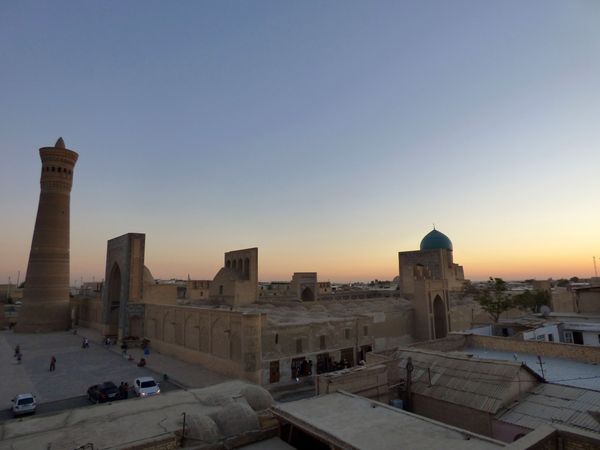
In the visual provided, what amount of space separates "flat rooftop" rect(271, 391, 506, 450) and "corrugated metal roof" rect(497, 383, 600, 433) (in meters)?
4.99

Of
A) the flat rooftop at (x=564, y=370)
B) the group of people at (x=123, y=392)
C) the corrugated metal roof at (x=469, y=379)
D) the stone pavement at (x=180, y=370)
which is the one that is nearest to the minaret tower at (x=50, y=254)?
the stone pavement at (x=180, y=370)

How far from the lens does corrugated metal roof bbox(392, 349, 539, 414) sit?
38.3 feet

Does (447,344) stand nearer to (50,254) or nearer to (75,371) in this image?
→ (75,371)

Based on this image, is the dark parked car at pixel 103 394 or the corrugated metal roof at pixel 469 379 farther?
the dark parked car at pixel 103 394

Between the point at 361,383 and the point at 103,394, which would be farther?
the point at 103,394

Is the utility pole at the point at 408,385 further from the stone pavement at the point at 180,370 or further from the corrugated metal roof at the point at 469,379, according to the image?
the stone pavement at the point at 180,370

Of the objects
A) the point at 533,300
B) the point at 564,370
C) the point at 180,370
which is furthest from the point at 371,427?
the point at 533,300

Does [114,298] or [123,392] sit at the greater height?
[114,298]

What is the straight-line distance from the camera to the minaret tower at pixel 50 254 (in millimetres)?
42125

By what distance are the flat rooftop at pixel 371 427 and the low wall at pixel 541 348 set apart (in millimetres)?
12466

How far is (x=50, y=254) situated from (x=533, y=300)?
5430 centimetres

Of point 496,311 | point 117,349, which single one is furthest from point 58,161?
point 496,311

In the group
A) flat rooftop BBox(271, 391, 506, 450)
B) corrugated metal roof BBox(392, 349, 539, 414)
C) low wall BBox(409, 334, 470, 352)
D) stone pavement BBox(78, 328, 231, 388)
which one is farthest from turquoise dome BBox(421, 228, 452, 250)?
flat rooftop BBox(271, 391, 506, 450)

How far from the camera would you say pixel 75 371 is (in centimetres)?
2388
